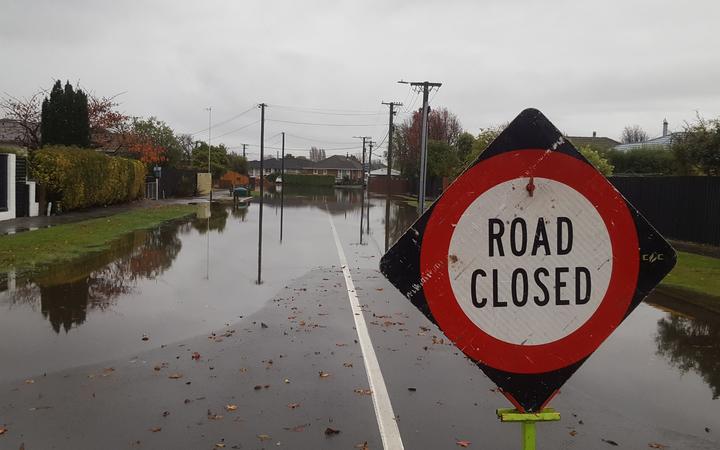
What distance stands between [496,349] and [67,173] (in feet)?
86.5

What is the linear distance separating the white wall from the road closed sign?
23.0m

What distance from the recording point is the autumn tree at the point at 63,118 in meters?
31.8

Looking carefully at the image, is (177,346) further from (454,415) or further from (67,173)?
(67,173)

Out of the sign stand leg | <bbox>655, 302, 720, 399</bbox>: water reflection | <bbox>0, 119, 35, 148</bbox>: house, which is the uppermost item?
<bbox>0, 119, 35, 148</bbox>: house

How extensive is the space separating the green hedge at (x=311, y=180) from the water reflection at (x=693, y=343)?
94.8 meters

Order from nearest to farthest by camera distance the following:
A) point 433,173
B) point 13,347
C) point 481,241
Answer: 1. point 481,241
2. point 13,347
3. point 433,173

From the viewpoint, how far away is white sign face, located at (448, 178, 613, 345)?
83.4 inches

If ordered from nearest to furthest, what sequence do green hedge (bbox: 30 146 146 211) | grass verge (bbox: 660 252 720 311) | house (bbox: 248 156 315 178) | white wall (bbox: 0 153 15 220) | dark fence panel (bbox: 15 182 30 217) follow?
grass verge (bbox: 660 252 720 311)
white wall (bbox: 0 153 15 220)
dark fence panel (bbox: 15 182 30 217)
green hedge (bbox: 30 146 146 211)
house (bbox: 248 156 315 178)

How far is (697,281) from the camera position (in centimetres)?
1264

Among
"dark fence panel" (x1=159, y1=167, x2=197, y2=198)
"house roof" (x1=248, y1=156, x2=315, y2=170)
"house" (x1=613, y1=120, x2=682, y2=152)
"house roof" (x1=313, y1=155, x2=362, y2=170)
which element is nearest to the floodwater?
"house" (x1=613, y1=120, x2=682, y2=152)

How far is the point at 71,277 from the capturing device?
1134 cm

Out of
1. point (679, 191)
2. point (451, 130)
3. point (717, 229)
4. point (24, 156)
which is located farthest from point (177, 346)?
point (451, 130)

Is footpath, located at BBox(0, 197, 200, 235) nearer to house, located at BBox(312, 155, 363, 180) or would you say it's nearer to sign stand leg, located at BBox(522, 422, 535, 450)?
sign stand leg, located at BBox(522, 422, 535, 450)

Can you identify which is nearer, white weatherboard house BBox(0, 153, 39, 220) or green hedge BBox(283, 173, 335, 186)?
white weatherboard house BBox(0, 153, 39, 220)
